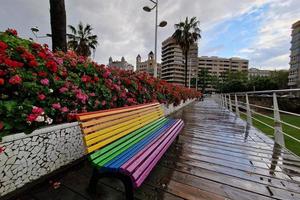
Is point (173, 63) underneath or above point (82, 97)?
above

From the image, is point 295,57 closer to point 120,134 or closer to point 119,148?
point 120,134

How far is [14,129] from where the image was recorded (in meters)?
1.85

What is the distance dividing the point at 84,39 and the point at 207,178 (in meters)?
31.9

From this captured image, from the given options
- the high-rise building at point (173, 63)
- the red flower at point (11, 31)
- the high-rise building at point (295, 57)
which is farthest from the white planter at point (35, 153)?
the high-rise building at point (295, 57)

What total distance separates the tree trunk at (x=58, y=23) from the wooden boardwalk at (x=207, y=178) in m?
2.99

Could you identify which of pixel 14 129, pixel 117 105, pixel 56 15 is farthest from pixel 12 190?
pixel 56 15

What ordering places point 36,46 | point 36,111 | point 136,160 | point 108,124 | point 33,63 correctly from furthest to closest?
point 36,46 < point 108,124 < point 33,63 < point 36,111 < point 136,160

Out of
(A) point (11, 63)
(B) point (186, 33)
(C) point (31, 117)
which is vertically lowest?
(C) point (31, 117)

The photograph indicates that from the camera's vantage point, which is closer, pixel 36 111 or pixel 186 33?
pixel 36 111

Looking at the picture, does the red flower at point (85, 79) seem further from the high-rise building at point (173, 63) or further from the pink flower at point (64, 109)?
the high-rise building at point (173, 63)

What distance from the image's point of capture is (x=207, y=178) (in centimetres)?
242

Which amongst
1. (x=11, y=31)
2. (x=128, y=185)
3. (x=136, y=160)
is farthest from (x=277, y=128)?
(x=11, y=31)

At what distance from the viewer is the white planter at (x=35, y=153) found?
1773 mm

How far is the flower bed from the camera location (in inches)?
74.2
